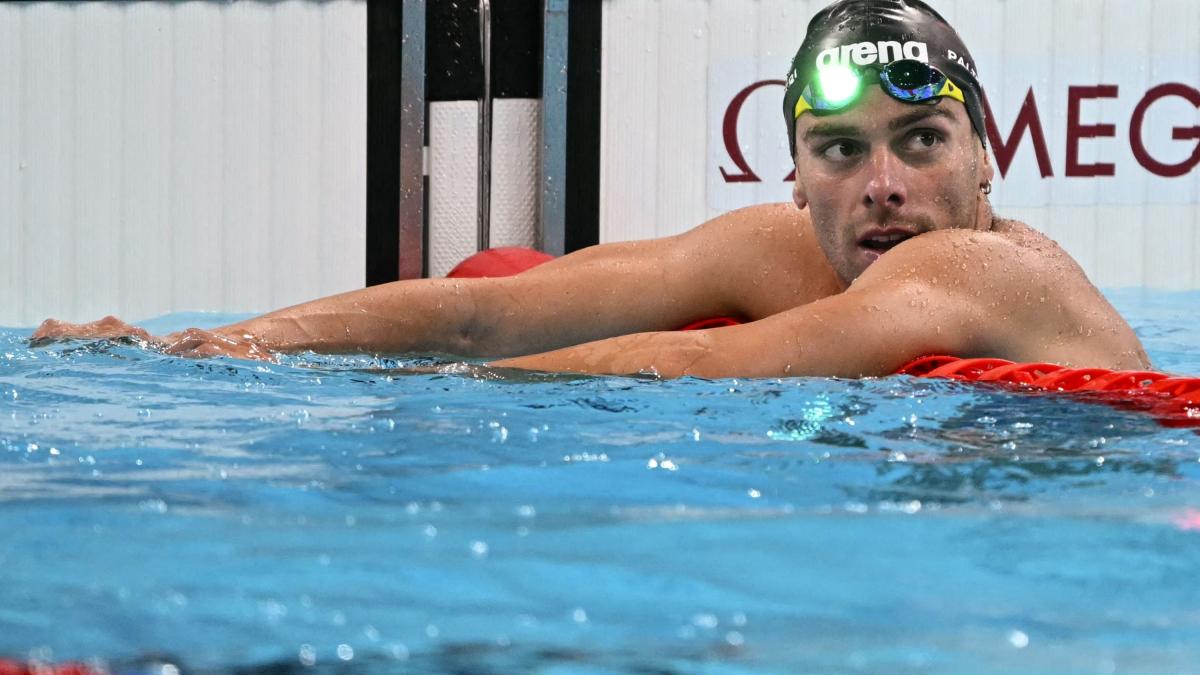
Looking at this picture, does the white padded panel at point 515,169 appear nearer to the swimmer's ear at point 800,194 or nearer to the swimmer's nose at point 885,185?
the swimmer's ear at point 800,194

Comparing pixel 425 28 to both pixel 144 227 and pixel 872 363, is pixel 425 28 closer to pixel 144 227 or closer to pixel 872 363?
pixel 144 227

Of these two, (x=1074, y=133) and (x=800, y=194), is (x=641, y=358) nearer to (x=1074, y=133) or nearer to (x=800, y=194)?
(x=800, y=194)

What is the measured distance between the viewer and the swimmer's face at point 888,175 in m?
2.60

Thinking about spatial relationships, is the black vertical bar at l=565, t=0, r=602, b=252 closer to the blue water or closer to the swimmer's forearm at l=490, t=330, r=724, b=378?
the swimmer's forearm at l=490, t=330, r=724, b=378

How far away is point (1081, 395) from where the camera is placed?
2.15 m

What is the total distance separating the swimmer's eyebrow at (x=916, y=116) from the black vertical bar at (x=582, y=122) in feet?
8.54

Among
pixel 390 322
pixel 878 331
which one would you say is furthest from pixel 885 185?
pixel 390 322

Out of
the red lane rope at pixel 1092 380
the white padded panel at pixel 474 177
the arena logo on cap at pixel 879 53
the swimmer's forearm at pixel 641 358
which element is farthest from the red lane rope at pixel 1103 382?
the white padded panel at pixel 474 177

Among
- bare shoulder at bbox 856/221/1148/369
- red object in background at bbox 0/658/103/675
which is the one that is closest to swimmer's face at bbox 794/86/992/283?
bare shoulder at bbox 856/221/1148/369

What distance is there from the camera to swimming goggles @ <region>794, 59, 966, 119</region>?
2.64 m

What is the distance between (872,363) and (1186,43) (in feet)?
11.6

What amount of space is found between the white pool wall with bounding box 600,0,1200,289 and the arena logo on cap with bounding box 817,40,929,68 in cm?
243

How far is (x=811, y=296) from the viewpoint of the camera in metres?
2.88

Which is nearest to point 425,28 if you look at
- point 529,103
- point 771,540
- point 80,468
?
point 529,103
